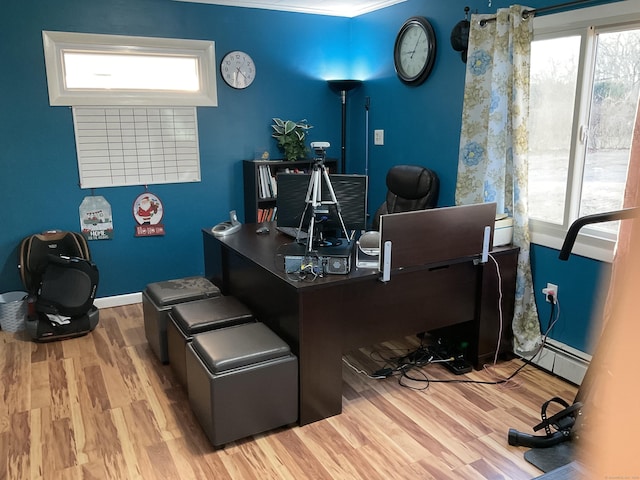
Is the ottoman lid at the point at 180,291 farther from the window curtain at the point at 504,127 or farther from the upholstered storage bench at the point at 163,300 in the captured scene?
the window curtain at the point at 504,127

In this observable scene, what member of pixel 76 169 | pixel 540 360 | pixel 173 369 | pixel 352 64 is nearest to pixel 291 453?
pixel 173 369

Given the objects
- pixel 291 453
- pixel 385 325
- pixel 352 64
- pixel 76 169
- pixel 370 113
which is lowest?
pixel 291 453

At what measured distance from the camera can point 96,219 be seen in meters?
3.76

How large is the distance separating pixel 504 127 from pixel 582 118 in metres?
0.40

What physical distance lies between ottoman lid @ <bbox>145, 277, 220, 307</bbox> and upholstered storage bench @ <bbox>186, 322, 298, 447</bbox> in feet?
2.07

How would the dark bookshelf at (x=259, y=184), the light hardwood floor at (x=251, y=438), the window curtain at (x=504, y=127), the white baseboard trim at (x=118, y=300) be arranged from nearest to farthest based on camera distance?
the light hardwood floor at (x=251, y=438), the window curtain at (x=504, y=127), the white baseboard trim at (x=118, y=300), the dark bookshelf at (x=259, y=184)

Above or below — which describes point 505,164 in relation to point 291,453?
above

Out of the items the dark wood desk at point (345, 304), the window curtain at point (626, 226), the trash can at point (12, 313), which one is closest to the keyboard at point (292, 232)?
the dark wood desk at point (345, 304)

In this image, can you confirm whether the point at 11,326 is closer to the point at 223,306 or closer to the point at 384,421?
the point at 223,306

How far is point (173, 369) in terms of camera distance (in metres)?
2.83

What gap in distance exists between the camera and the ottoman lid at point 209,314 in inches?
101

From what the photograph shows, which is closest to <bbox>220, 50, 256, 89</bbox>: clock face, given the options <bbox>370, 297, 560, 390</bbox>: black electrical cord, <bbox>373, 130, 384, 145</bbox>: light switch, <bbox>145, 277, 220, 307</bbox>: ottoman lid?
<bbox>373, 130, 384, 145</bbox>: light switch

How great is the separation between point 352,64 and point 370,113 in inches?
21.8

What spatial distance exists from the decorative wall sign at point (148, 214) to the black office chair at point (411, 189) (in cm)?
174
